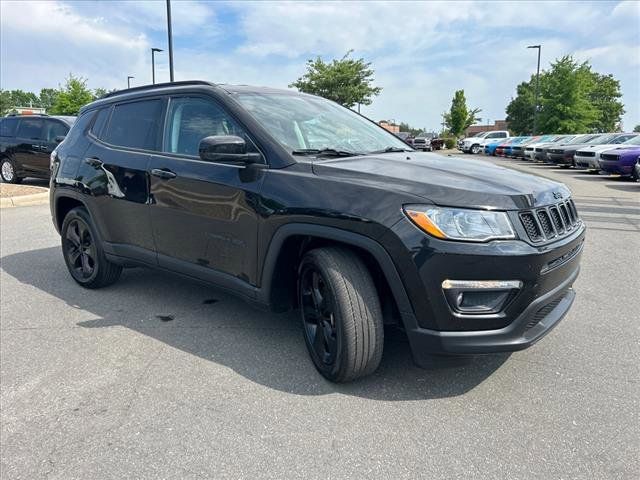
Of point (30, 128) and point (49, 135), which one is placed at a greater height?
point (30, 128)

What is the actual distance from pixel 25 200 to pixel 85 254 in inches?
→ 252

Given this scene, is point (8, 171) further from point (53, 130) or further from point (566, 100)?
point (566, 100)

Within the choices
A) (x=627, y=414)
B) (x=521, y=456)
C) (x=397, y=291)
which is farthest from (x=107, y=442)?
(x=627, y=414)

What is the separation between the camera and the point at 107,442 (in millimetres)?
2482

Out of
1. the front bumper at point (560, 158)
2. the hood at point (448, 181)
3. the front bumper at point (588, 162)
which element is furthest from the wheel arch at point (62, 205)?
the front bumper at point (560, 158)

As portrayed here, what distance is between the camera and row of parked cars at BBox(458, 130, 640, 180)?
15195 millimetres

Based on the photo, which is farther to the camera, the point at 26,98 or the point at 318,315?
the point at 26,98

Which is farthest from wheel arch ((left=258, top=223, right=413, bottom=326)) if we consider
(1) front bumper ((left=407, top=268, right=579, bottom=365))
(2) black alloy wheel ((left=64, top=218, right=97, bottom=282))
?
(2) black alloy wheel ((left=64, top=218, right=97, bottom=282))

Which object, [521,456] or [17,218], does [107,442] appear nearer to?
[521,456]

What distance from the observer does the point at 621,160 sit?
1518cm

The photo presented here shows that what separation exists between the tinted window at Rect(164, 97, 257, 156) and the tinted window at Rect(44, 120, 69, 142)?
910cm

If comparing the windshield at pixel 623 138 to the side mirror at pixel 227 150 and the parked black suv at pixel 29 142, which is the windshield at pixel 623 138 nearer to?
the parked black suv at pixel 29 142

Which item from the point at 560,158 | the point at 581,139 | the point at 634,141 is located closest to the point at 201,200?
the point at 634,141

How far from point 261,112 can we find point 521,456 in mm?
2486
